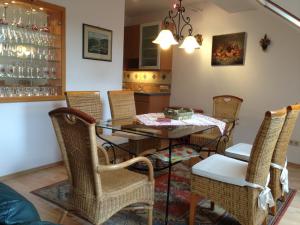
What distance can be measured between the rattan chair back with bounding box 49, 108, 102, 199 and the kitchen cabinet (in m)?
3.25

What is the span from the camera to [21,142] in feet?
9.66

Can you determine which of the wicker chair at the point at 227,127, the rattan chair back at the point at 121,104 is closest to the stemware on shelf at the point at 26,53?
the rattan chair back at the point at 121,104

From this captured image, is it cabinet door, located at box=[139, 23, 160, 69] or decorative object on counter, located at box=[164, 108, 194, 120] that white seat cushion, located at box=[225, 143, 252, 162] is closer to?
decorative object on counter, located at box=[164, 108, 194, 120]

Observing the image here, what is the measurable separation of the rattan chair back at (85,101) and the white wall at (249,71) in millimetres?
2324

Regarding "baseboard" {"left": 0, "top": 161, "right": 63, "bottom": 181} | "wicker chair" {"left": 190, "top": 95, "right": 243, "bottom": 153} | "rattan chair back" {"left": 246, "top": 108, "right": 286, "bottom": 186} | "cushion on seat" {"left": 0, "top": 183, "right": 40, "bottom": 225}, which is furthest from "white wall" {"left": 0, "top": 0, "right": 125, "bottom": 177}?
"rattan chair back" {"left": 246, "top": 108, "right": 286, "bottom": 186}

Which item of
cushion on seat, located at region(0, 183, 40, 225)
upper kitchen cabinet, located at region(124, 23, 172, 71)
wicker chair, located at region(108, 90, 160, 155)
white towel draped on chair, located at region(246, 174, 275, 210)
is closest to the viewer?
cushion on seat, located at region(0, 183, 40, 225)

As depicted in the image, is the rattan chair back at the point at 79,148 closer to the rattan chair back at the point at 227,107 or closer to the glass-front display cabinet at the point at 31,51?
the glass-front display cabinet at the point at 31,51

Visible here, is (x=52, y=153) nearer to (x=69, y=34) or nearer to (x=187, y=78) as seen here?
(x=69, y=34)

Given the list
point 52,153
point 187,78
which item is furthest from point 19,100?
point 187,78

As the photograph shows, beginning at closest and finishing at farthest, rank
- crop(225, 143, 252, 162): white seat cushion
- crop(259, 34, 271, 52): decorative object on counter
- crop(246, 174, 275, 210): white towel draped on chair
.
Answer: crop(246, 174, 275, 210): white towel draped on chair
crop(225, 143, 252, 162): white seat cushion
crop(259, 34, 271, 52): decorative object on counter

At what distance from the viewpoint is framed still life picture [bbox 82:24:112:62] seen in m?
3.43

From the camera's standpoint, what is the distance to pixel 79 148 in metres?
1.54

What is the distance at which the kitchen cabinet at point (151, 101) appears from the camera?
4863 mm

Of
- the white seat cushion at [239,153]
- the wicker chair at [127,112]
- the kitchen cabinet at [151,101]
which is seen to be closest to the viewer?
the white seat cushion at [239,153]
